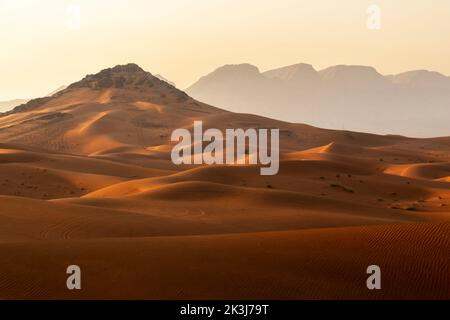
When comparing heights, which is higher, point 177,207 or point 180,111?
point 180,111

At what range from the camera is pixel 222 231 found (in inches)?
566

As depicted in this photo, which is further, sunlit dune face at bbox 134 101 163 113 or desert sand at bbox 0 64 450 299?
sunlit dune face at bbox 134 101 163 113

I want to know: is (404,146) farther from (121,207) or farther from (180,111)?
(121,207)

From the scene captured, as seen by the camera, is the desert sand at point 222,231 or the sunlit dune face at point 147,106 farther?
the sunlit dune face at point 147,106

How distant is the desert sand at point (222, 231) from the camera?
775 centimetres

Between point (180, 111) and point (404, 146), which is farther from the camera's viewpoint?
point (180, 111)

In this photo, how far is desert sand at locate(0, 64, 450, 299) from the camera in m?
7.75

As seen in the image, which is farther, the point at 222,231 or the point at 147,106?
the point at 147,106

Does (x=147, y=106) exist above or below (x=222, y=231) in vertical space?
above

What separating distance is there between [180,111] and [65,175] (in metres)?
56.8

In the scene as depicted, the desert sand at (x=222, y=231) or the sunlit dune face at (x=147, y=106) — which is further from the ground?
the sunlit dune face at (x=147, y=106)

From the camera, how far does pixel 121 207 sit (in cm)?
1853
